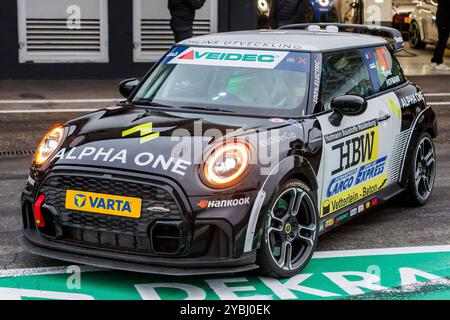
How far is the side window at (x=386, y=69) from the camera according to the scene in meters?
7.95

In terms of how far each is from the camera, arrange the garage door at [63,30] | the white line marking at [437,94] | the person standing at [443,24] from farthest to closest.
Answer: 1. the person standing at [443,24]
2. the garage door at [63,30]
3. the white line marking at [437,94]

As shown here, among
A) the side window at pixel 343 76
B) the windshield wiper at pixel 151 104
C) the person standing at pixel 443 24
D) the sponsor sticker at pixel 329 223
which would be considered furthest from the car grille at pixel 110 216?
the person standing at pixel 443 24

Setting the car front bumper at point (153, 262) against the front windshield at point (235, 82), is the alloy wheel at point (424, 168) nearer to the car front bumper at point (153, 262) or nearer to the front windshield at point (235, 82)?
the front windshield at point (235, 82)

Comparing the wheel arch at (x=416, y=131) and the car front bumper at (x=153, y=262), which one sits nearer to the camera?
the car front bumper at (x=153, y=262)

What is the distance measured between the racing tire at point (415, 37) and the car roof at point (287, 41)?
45.0ft

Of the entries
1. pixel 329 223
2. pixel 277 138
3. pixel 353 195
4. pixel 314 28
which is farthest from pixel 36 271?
pixel 314 28

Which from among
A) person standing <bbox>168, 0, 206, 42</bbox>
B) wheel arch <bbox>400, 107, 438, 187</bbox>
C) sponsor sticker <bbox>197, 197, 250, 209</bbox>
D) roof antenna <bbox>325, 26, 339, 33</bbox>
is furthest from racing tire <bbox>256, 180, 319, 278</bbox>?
person standing <bbox>168, 0, 206, 42</bbox>

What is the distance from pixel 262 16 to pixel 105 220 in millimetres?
12336

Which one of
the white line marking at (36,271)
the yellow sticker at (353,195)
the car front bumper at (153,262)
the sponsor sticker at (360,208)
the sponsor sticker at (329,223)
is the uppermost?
the yellow sticker at (353,195)

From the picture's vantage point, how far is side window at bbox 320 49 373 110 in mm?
7129

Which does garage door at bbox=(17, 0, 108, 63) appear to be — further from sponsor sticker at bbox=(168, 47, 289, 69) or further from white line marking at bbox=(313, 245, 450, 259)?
white line marking at bbox=(313, 245, 450, 259)
